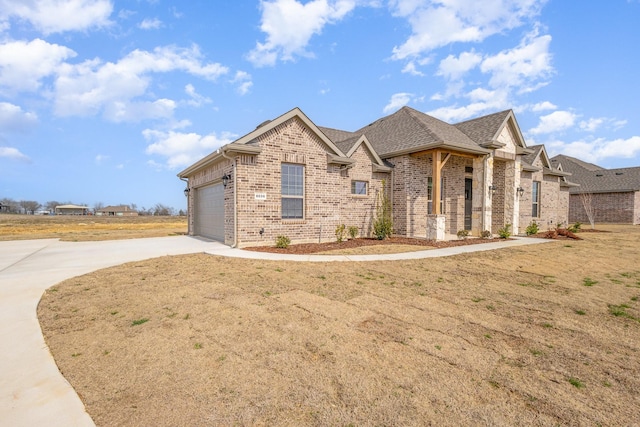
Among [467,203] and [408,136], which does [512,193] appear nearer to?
[467,203]

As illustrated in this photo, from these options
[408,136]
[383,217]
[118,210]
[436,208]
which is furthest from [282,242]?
[118,210]

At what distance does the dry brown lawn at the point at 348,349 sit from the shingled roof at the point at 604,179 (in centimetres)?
3117

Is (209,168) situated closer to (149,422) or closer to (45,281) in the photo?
(45,281)

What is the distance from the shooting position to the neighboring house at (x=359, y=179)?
11117mm

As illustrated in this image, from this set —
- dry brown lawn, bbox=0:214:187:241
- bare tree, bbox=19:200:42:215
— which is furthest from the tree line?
dry brown lawn, bbox=0:214:187:241

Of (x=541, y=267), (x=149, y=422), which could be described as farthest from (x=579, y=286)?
(x=149, y=422)

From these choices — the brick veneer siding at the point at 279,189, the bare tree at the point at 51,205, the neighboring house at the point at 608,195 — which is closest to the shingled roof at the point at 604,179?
the neighboring house at the point at 608,195

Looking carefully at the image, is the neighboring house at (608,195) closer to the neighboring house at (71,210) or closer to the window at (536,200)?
the window at (536,200)

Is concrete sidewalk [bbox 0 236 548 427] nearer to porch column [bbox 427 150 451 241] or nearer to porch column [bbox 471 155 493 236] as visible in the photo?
porch column [bbox 427 150 451 241]

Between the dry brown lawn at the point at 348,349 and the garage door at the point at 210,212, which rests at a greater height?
the garage door at the point at 210,212

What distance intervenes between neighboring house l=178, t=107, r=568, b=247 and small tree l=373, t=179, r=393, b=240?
285 mm

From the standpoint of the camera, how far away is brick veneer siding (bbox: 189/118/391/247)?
1084cm

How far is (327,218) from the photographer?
12.7 meters

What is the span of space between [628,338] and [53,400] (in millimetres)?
6285
